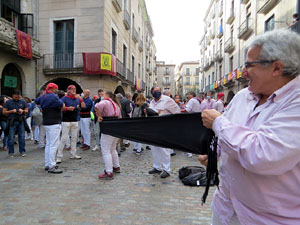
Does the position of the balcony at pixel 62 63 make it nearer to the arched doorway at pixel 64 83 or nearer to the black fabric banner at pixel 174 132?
the arched doorway at pixel 64 83

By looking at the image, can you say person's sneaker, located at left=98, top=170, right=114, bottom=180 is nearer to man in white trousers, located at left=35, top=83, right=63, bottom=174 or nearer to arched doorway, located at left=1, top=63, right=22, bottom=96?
man in white trousers, located at left=35, top=83, right=63, bottom=174

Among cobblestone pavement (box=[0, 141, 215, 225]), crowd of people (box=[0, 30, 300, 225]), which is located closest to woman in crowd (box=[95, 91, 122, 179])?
cobblestone pavement (box=[0, 141, 215, 225])

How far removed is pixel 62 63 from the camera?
14352mm

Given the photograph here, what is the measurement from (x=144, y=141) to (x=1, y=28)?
11.3 metres

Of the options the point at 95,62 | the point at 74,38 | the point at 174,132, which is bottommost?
the point at 174,132

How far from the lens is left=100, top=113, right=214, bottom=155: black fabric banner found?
2.07 metres

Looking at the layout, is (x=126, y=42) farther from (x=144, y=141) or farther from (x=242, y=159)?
(x=242, y=159)

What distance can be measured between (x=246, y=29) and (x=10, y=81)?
58.9ft

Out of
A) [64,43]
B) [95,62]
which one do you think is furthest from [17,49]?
[95,62]

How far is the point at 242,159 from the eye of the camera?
1.11 meters

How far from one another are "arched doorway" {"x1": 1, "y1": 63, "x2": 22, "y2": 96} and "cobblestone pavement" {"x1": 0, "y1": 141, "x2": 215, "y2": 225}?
26.9 ft

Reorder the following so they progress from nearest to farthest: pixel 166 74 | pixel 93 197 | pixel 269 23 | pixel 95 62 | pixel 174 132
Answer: pixel 174 132
pixel 93 197
pixel 95 62
pixel 269 23
pixel 166 74

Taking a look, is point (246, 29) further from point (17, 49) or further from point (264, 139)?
point (264, 139)

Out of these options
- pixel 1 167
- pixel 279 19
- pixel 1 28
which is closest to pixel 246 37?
pixel 279 19
